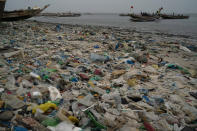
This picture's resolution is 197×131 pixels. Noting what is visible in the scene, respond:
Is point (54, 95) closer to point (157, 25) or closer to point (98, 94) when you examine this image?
point (98, 94)

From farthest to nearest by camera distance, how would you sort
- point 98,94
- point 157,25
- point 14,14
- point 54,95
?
point 157,25 < point 14,14 < point 98,94 < point 54,95

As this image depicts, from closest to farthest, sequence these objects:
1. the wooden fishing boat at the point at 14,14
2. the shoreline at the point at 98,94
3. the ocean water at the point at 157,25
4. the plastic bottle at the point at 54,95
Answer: the shoreline at the point at 98,94, the plastic bottle at the point at 54,95, the wooden fishing boat at the point at 14,14, the ocean water at the point at 157,25

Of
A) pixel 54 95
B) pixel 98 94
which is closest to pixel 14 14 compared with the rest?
pixel 54 95

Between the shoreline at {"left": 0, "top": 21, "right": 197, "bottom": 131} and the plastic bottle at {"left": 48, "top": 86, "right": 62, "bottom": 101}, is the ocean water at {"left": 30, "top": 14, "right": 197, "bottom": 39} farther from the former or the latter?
the plastic bottle at {"left": 48, "top": 86, "right": 62, "bottom": 101}

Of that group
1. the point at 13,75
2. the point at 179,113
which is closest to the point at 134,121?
the point at 179,113

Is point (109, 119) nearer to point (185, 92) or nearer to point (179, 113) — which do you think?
point (179, 113)

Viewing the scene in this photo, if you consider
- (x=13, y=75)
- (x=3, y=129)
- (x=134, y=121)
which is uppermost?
(x=13, y=75)

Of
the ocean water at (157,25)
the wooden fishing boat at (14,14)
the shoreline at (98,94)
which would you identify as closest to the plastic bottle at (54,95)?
the shoreline at (98,94)

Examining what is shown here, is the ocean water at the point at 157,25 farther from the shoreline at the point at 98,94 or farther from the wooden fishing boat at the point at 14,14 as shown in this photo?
the shoreline at the point at 98,94

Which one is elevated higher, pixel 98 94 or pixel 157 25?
pixel 157 25

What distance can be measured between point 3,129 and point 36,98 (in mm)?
762

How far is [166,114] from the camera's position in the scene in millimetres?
1927

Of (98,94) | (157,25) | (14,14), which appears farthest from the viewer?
(157,25)

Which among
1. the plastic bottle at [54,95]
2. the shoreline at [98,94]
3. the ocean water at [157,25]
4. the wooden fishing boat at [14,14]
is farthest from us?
the ocean water at [157,25]
